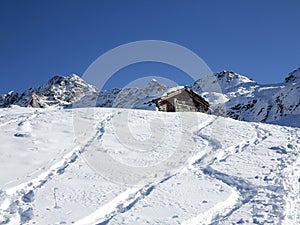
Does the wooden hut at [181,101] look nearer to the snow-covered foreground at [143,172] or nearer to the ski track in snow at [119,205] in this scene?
the snow-covered foreground at [143,172]

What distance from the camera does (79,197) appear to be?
769 centimetres

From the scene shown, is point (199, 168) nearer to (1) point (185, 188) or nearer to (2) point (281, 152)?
(1) point (185, 188)

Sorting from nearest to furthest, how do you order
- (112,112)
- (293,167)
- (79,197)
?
(79,197) < (293,167) < (112,112)

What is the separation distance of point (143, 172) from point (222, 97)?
81921mm

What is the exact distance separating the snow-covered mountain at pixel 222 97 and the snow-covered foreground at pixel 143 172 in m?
15.2

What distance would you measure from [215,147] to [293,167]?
2.91 m

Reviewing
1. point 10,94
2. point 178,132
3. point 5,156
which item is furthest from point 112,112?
point 10,94

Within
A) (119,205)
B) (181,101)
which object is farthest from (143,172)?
(181,101)

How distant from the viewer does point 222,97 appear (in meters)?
89.2

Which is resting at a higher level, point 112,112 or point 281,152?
point 112,112

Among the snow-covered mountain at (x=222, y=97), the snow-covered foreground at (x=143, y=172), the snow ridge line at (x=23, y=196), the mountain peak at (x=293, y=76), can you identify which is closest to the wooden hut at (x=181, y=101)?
the snow-covered mountain at (x=222, y=97)

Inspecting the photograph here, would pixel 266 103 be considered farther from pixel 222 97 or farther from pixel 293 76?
pixel 222 97

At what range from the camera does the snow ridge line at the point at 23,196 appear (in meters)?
6.72

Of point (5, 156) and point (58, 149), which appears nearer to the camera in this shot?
point (5, 156)
